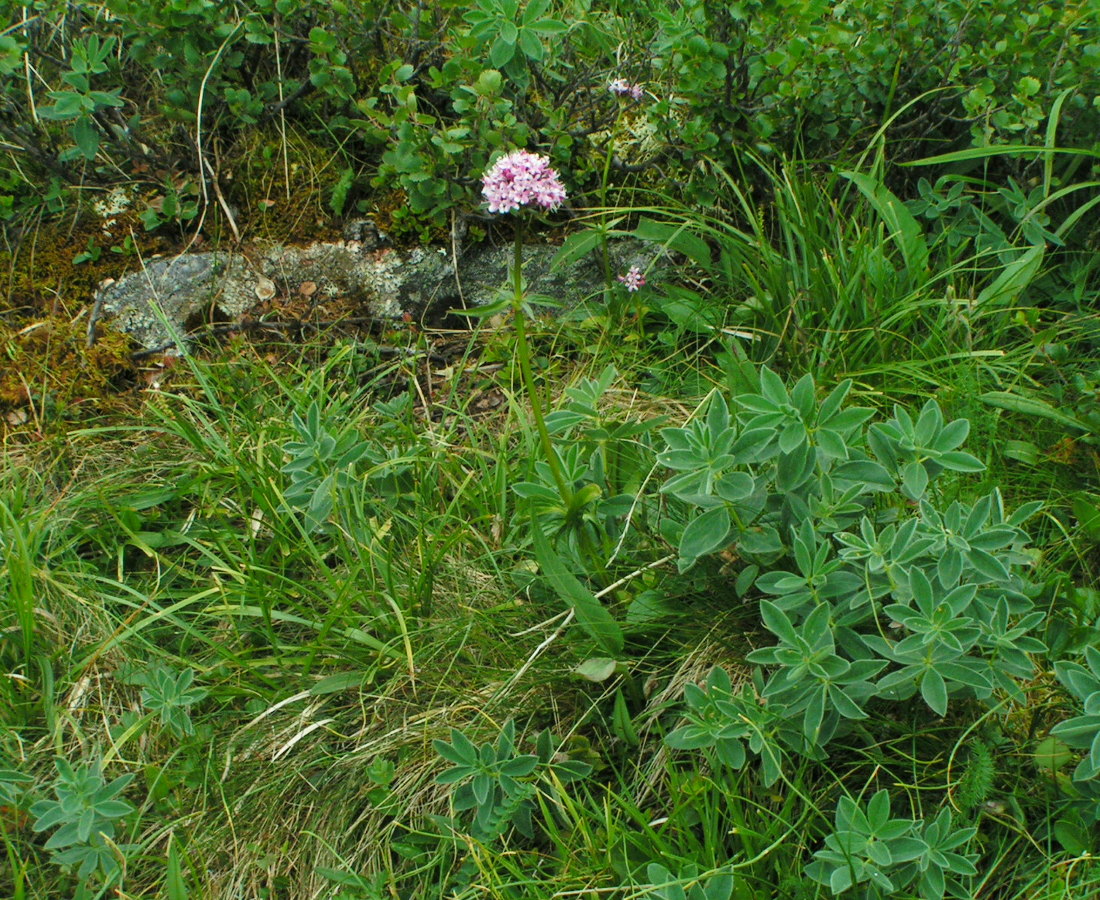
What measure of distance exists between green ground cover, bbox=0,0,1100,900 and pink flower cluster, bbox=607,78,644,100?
3 centimetres

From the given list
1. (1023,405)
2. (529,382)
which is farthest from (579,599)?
(1023,405)

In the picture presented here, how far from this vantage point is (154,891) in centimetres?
182

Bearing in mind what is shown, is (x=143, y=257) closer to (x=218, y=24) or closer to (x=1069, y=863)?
(x=218, y=24)

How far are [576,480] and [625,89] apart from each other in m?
1.44

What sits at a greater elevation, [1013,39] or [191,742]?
[1013,39]

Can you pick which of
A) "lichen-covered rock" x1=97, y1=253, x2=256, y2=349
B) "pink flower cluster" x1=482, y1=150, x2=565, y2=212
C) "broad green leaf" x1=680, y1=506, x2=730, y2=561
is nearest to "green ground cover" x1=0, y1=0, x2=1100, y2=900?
"broad green leaf" x1=680, y1=506, x2=730, y2=561

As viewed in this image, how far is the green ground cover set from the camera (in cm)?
165

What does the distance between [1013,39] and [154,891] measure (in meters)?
2.80

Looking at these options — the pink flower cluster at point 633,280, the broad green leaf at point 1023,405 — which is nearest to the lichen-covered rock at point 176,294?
the pink flower cluster at point 633,280

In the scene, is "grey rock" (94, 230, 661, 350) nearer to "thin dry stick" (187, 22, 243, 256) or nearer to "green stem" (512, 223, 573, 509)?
"thin dry stick" (187, 22, 243, 256)

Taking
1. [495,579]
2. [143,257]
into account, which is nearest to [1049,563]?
[495,579]

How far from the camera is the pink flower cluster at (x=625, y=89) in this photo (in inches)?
115

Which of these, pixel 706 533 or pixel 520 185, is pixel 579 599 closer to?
pixel 706 533

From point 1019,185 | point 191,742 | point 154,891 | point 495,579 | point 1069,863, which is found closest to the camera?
point 1069,863
